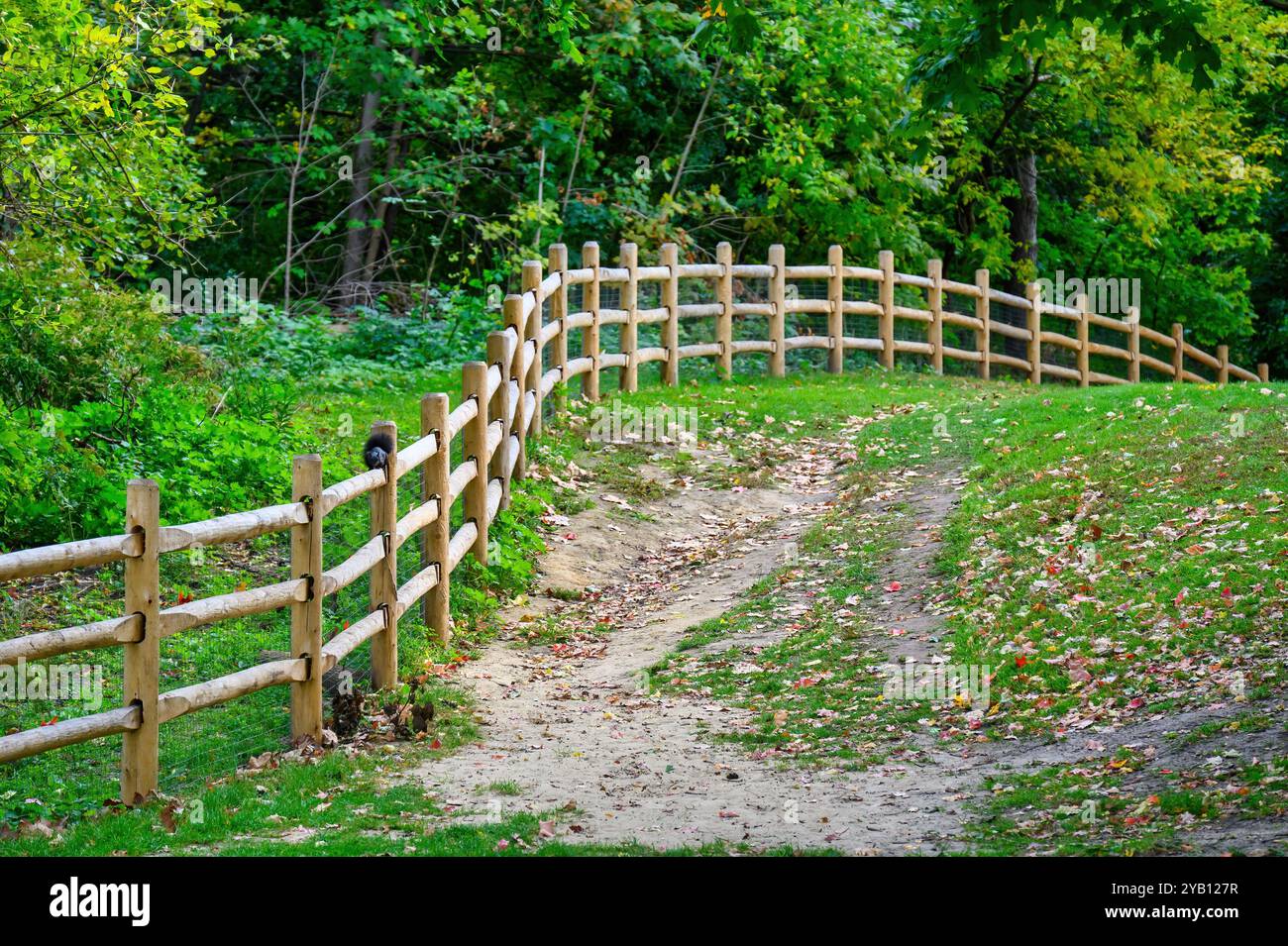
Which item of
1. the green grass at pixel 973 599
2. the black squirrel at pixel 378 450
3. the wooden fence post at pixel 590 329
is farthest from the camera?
the wooden fence post at pixel 590 329

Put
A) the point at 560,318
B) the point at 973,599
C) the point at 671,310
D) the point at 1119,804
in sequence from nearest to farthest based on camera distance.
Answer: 1. the point at 1119,804
2. the point at 973,599
3. the point at 560,318
4. the point at 671,310

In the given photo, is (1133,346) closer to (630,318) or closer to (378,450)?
(630,318)

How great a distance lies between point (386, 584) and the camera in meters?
8.71

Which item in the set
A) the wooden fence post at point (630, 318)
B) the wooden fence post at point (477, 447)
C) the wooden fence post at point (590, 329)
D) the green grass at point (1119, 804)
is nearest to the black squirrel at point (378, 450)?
the wooden fence post at point (477, 447)

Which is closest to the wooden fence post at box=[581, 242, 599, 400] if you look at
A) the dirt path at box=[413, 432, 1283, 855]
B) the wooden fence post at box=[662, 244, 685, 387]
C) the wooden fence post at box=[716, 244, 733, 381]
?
the wooden fence post at box=[662, 244, 685, 387]

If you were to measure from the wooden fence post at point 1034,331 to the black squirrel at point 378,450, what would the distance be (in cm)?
1500

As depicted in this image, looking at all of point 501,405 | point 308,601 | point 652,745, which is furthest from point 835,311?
point 308,601

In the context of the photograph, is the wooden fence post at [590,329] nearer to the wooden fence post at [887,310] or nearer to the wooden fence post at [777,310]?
the wooden fence post at [777,310]

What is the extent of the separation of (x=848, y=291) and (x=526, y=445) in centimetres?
831

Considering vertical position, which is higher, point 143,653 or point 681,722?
point 143,653

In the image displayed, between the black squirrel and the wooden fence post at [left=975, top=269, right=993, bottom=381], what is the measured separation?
13.9 meters

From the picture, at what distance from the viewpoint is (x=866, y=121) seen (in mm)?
21562

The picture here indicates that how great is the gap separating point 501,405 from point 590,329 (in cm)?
409

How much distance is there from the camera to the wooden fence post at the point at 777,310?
1867cm
